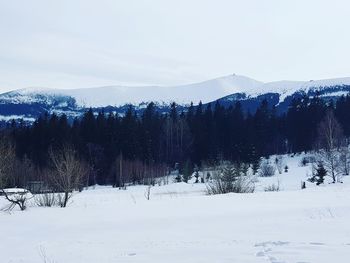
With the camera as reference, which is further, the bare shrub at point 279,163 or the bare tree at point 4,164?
the bare shrub at point 279,163

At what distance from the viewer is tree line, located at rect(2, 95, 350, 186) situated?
52.4 meters

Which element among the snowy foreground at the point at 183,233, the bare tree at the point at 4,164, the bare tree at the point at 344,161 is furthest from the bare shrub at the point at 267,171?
the snowy foreground at the point at 183,233

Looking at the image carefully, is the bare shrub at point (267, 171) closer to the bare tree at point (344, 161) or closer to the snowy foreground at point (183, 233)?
the bare tree at point (344, 161)

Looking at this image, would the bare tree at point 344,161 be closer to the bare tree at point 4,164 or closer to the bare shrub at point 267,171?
the bare shrub at point 267,171

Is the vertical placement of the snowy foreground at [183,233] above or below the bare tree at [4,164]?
below

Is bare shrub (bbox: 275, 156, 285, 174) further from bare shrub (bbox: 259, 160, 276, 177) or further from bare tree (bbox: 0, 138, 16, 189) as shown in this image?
bare tree (bbox: 0, 138, 16, 189)

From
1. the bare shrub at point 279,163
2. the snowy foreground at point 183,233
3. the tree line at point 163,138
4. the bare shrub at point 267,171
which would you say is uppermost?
the tree line at point 163,138

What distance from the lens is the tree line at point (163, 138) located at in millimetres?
52375

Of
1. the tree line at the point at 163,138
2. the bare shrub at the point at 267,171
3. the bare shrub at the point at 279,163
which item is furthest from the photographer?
the tree line at the point at 163,138

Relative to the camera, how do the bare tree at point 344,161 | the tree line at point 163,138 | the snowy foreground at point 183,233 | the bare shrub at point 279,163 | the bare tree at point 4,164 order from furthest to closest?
the tree line at point 163,138 → the bare shrub at point 279,163 → the bare tree at point 344,161 → the bare tree at point 4,164 → the snowy foreground at point 183,233

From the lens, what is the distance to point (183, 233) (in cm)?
1205

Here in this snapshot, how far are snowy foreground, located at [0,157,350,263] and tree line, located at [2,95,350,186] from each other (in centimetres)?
2963

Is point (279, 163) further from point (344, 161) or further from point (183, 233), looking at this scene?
point (183, 233)

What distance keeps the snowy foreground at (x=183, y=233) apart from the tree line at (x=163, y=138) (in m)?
29.6
